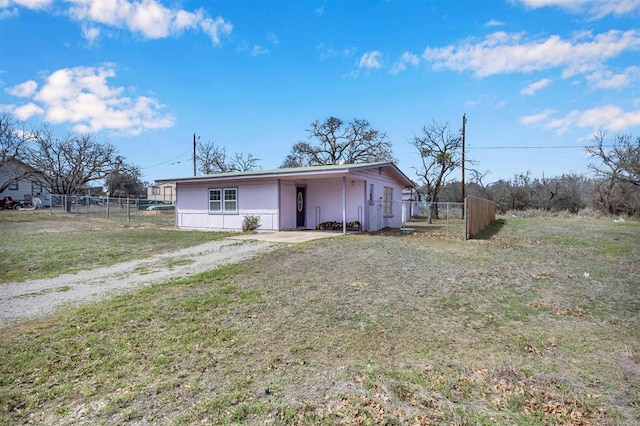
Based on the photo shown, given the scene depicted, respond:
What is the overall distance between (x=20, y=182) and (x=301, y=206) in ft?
124

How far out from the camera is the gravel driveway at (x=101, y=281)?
4.90 metres

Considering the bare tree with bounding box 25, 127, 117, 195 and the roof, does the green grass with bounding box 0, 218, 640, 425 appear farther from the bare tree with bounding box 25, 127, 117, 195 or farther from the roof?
the bare tree with bounding box 25, 127, 117, 195

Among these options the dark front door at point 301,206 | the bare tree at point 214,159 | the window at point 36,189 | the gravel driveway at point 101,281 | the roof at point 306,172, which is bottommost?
the gravel driveway at point 101,281

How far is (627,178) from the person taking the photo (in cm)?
3055

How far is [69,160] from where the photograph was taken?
34688 mm

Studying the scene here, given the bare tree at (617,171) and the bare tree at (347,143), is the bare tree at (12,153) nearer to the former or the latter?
the bare tree at (347,143)

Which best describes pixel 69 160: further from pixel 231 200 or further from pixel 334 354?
pixel 334 354

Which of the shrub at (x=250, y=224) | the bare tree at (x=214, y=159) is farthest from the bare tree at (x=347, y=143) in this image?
the shrub at (x=250, y=224)

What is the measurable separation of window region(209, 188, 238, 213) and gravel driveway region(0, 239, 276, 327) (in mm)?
6323

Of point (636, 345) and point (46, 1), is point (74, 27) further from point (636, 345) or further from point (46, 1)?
point (636, 345)

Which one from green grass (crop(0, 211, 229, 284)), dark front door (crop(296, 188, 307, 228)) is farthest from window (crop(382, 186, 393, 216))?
green grass (crop(0, 211, 229, 284))

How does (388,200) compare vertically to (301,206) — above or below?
above

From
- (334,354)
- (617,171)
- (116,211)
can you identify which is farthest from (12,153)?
(617,171)

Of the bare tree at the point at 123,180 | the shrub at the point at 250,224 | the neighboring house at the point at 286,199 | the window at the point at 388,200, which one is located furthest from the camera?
the bare tree at the point at 123,180
